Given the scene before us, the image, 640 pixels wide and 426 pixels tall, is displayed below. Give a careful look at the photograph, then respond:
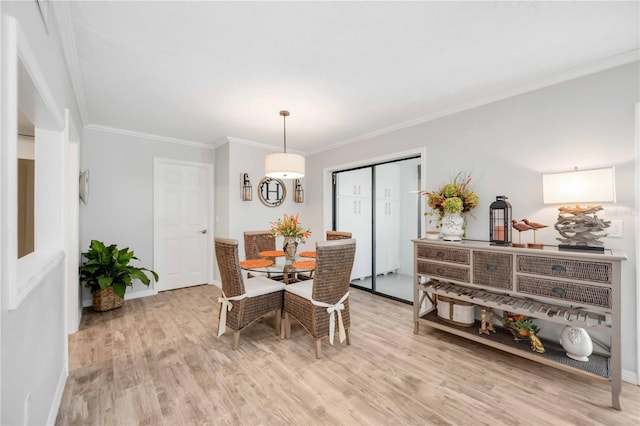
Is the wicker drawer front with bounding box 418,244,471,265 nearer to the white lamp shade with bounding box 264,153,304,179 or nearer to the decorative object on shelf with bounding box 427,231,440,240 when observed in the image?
the decorative object on shelf with bounding box 427,231,440,240

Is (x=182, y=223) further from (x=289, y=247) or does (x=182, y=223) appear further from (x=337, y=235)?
(x=337, y=235)

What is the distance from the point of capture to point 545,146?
2516 mm

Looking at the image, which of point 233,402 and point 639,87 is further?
point 639,87

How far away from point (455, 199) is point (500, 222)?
435mm

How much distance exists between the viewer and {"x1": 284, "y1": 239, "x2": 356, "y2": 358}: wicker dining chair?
2.38 metres

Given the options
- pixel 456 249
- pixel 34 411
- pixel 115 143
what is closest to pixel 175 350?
pixel 34 411

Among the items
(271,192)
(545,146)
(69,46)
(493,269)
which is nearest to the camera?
(69,46)

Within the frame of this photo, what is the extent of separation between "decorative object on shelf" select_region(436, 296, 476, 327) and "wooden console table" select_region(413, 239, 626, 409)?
0.21 ft

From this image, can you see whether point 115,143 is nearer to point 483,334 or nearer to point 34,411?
point 34,411

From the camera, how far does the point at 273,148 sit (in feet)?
15.9

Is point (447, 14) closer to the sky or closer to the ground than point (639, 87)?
closer to the sky

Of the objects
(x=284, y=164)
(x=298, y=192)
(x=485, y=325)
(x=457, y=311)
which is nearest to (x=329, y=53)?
(x=284, y=164)

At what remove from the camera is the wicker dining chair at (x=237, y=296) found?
2549mm

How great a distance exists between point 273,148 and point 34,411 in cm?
411
